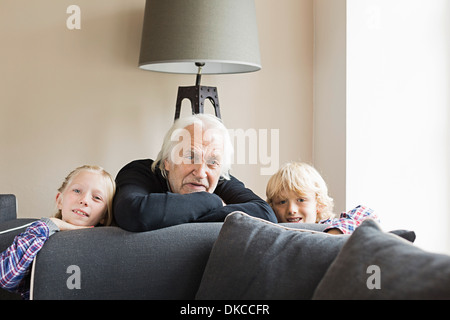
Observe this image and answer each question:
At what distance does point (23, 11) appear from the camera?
3.24 metres

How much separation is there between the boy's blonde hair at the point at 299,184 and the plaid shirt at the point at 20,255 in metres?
0.89

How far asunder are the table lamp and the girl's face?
3.16 ft

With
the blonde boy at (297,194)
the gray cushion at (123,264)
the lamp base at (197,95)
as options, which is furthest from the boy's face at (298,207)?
Result: the lamp base at (197,95)

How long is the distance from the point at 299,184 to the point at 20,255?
100 centimetres

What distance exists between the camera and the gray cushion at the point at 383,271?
94cm

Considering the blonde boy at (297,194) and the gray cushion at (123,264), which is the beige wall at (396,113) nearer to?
the blonde boy at (297,194)

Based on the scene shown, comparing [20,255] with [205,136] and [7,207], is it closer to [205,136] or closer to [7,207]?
[205,136]

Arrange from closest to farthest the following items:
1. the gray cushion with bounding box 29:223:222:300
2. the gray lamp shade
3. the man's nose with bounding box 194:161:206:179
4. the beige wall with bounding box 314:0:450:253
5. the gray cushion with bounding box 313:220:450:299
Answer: the gray cushion with bounding box 313:220:450:299, the gray cushion with bounding box 29:223:222:300, the man's nose with bounding box 194:161:206:179, the gray lamp shade, the beige wall with bounding box 314:0:450:253

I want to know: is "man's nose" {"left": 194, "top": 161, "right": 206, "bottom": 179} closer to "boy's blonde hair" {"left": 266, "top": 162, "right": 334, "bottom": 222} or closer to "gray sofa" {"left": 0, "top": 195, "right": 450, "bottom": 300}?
"boy's blonde hair" {"left": 266, "top": 162, "right": 334, "bottom": 222}

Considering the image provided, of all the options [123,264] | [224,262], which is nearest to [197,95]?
[123,264]

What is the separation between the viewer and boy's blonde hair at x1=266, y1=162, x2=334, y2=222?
83.3 inches

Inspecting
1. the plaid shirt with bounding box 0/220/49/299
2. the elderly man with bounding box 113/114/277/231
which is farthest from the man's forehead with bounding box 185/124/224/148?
the plaid shirt with bounding box 0/220/49/299
